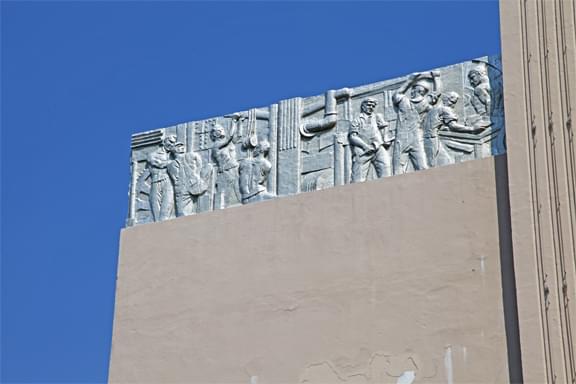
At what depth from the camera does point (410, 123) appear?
13969 millimetres

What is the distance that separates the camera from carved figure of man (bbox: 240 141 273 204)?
14.5 m

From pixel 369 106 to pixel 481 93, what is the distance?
4.40 feet

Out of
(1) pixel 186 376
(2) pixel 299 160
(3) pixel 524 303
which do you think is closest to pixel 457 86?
(2) pixel 299 160

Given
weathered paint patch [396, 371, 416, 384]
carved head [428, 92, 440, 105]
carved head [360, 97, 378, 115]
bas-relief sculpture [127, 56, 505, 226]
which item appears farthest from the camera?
carved head [360, 97, 378, 115]

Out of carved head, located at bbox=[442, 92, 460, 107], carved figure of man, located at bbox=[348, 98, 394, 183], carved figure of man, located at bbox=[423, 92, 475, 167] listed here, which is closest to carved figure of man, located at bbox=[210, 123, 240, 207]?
carved figure of man, located at bbox=[348, 98, 394, 183]

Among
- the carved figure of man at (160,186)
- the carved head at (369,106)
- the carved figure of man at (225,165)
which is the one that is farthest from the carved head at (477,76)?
the carved figure of man at (160,186)

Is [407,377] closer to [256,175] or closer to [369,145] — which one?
[369,145]

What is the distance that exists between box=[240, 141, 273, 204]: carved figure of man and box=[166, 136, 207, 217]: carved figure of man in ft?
1.77

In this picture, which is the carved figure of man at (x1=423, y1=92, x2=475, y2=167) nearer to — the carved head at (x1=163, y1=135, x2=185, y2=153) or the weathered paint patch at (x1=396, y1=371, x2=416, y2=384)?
the weathered paint patch at (x1=396, y1=371, x2=416, y2=384)

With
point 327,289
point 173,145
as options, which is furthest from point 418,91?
point 173,145

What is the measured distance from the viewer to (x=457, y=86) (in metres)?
13.9

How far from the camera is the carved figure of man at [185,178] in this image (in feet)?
49.0

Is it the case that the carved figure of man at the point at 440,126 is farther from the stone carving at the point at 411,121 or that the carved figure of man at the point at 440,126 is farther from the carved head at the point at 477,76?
the carved head at the point at 477,76

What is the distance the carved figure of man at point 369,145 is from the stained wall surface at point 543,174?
5.07 ft
